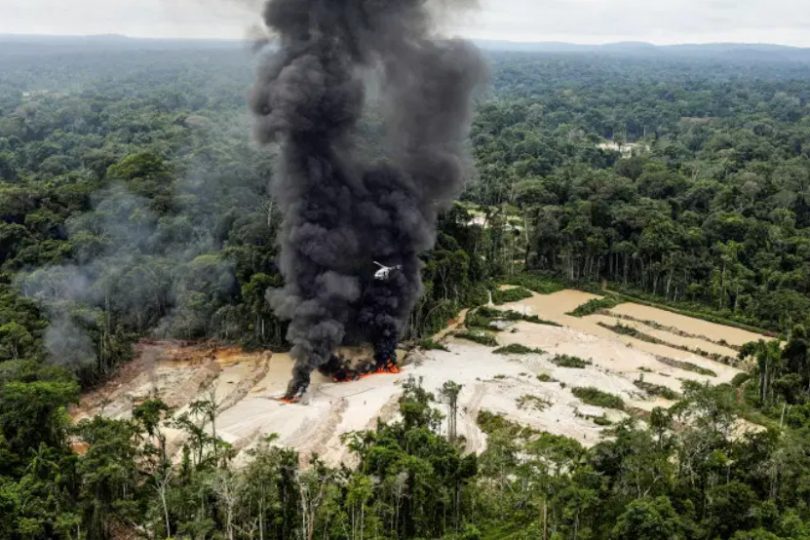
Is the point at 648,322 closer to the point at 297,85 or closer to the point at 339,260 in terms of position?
the point at 339,260

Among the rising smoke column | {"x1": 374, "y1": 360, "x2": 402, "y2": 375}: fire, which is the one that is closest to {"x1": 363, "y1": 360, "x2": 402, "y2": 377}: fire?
{"x1": 374, "y1": 360, "x2": 402, "y2": 375}: fire

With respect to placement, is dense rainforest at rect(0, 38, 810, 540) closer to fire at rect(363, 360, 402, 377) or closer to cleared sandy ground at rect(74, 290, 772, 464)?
cleared sandy ground at rect(74, 290, 772, 464)

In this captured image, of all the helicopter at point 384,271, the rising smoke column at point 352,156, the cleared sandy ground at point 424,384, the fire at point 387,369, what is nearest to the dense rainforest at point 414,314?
the cleared sandy ground at point 424,384

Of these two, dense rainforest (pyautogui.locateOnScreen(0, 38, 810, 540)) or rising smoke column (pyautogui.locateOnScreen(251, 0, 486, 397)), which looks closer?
dense rainforest (pyautogui.locateOnScreen(0, 38, 810, 540))

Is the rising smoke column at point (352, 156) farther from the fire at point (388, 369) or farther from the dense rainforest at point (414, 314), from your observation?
the dense rainforest at point (414, 314)

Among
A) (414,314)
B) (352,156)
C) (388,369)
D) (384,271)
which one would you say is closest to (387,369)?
(388,369)

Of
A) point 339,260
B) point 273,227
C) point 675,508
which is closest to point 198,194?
point 273,227
